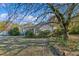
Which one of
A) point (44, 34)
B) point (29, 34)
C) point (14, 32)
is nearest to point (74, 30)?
point (44, 34)

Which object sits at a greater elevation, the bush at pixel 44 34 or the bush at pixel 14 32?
the bush at pixel 14 32

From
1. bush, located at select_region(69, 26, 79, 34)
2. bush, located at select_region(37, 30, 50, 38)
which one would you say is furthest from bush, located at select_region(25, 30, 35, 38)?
bush, located at select_region(69, 26, 79, 34)

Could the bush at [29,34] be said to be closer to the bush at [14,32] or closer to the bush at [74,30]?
the bush at [14,32]

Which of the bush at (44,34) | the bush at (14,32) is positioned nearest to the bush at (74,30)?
the bush at (44,34)

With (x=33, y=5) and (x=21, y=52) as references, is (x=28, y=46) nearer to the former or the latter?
(x=21, y=52)

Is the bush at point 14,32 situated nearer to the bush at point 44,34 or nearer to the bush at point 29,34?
the bush at point 29,34

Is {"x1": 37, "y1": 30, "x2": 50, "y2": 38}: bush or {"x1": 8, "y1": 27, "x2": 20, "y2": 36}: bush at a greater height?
{"x1": 8, "y1": 27, "x2": 20, "y2": 36}: bush

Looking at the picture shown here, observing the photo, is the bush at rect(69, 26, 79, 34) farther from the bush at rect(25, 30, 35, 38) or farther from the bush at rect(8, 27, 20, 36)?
the bush at rect(8, 27, 20, 36)

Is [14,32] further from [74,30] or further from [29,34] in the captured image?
[74,30]

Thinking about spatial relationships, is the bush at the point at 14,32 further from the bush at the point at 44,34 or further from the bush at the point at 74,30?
the bush at the point at 74,30

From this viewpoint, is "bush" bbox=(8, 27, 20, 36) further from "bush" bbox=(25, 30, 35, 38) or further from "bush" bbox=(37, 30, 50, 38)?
"bush" bbox=(37, 30, 50, 38)

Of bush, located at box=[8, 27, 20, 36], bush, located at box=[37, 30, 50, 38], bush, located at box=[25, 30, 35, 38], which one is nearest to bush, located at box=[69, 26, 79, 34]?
bush, located at box=[37, 30, 50, 38]

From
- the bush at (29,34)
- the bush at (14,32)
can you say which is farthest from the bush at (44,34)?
the bush at (14,32)

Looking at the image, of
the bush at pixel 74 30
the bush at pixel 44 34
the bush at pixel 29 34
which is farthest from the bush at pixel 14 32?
the bush at pixel 74 30
